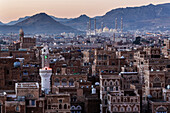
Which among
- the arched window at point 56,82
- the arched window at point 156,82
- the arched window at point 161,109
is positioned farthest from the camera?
Answer: the arched window at point 56,82

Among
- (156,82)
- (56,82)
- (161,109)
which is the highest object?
(156,82)

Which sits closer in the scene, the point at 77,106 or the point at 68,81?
the point at 77,106

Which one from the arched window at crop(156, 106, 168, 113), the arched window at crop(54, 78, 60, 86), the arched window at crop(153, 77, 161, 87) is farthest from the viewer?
the arched window at crop(54, 78, 60, 86)

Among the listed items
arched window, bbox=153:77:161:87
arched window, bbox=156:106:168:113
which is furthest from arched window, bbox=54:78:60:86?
arched window, bbox=156:106:168:113

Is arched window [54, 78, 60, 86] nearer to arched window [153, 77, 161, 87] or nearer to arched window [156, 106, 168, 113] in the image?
arched window [153, 77, 161, 87]

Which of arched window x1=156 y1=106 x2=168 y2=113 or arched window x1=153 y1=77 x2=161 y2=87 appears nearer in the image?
arched window x1=156 y1=106 x2=168 y2=113

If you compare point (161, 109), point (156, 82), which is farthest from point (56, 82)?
point (161, 109)

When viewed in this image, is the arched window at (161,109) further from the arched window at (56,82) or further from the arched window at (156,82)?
the arched window at (56,82)

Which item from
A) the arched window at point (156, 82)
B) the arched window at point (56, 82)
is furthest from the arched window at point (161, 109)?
the arched window at point (56, 82)

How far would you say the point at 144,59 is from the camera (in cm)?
6625

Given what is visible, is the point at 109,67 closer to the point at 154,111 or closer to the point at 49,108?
the point at 154,111

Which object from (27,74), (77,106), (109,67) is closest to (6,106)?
(77,106)

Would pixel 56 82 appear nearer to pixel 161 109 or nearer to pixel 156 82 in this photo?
pixel 156 82

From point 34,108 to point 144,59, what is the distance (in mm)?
25393
